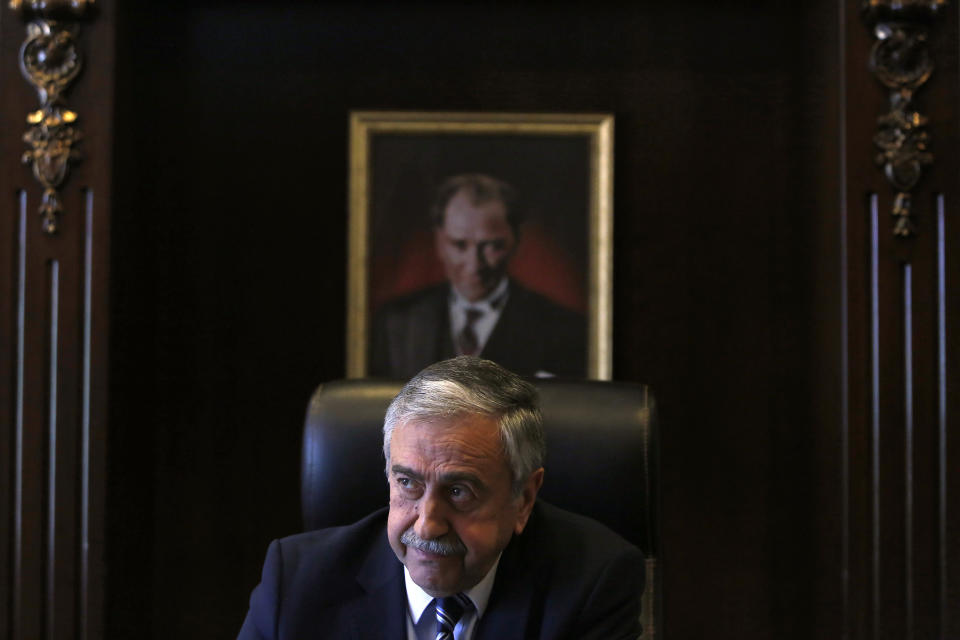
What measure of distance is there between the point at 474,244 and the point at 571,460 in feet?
4.76

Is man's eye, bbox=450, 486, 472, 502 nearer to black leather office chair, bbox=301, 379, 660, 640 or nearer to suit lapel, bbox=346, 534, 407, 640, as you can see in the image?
suit lapel, bbox=346, 534, 407, 640

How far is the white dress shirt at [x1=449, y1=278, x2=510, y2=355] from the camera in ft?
10.8

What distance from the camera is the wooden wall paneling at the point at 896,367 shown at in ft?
9.48

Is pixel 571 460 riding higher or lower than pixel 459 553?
higher

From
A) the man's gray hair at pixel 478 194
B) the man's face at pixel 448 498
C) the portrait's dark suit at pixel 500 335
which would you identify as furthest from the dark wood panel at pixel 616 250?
the man's face at pixel 448 498

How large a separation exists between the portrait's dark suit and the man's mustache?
1659mm

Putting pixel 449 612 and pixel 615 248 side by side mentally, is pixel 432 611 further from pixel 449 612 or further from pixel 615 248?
pixel 615 248

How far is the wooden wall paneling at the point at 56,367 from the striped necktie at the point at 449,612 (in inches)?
60.5

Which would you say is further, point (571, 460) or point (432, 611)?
point (571, 460)

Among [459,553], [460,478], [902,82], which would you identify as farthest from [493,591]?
[902,82]

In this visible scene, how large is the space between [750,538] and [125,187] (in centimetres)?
222

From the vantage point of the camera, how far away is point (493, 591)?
→ 5.76 feet

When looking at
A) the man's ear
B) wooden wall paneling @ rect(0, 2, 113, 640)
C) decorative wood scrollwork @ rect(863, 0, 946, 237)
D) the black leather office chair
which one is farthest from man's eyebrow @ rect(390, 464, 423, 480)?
decorative wood scrollwork @ rect(863, 0, 946, 237)

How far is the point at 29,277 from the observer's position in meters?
2.91
